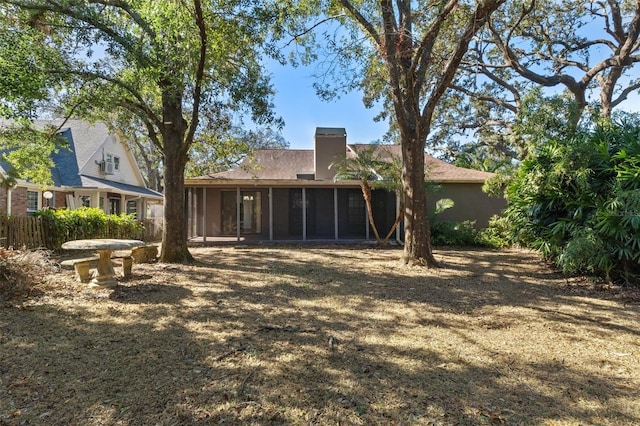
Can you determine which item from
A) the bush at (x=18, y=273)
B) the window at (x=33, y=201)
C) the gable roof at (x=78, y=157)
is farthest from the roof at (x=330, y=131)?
the window at (x=33, y=201)

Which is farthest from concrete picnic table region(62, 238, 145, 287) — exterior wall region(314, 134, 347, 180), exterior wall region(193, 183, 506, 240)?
exterior wall region(314, 134, 347, 180)

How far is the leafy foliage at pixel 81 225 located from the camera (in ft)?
33.6

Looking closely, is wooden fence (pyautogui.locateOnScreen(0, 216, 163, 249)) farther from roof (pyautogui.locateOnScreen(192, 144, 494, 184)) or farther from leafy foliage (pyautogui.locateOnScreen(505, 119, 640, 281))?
leafy foliage (pyautogui.locateOnScreen(505, 119, 640, 281))

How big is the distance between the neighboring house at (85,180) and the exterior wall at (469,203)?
1408 cm

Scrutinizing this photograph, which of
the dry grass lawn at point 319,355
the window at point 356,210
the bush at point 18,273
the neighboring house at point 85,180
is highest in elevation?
the neighboring house at point 85,180

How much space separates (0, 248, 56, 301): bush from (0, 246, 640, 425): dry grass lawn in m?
0.32

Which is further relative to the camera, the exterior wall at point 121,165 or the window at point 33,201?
the exterior wall at point 121,165

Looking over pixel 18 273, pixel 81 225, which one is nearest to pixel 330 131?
pixel 81 225

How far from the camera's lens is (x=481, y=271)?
26.9 feet

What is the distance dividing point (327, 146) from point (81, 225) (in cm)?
963

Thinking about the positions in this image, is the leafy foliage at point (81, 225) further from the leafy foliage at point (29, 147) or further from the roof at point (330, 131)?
the roof at point (330, 131)

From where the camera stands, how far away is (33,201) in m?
15.4

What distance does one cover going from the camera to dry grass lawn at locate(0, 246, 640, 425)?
2539 mm

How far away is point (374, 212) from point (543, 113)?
314 inches
